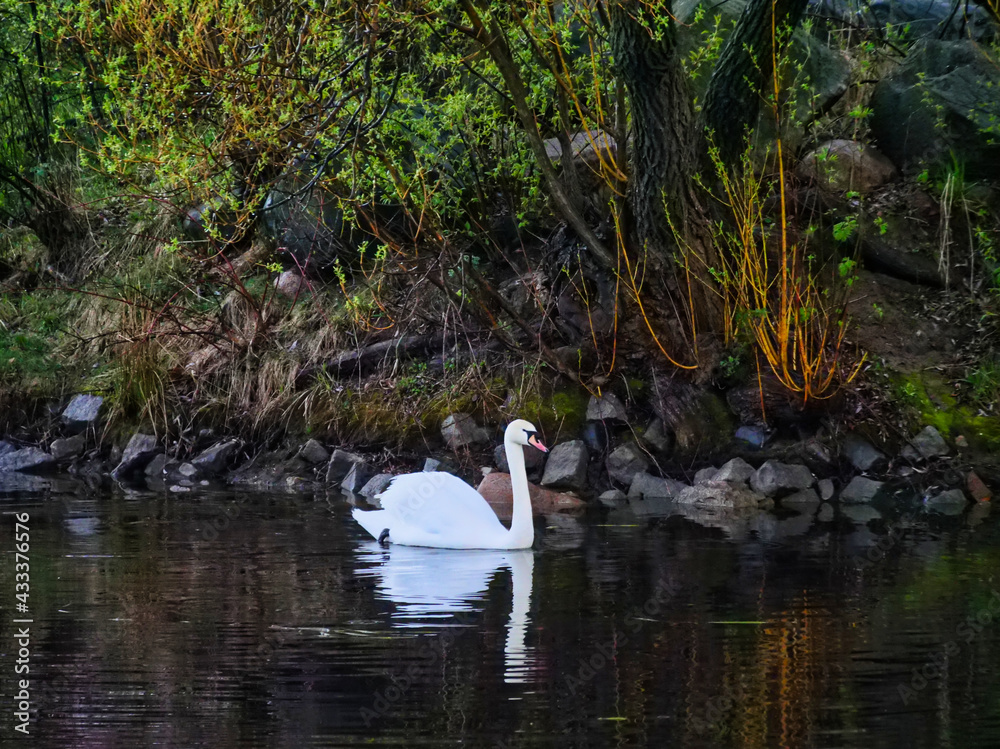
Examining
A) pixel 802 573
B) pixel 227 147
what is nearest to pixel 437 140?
pixel 227 147

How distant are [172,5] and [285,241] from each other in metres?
4.78

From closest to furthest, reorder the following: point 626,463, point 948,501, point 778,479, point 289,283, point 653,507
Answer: point 948,501, point 653,507, point 778,479, point 626,463, point 289,283

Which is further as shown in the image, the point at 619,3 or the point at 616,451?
the point at 616,451

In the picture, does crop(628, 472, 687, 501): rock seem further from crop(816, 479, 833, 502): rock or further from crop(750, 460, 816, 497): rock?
crop(816, 479, 833, 502): rock

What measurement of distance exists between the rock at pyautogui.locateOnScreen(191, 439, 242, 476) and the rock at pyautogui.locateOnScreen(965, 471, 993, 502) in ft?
23.8

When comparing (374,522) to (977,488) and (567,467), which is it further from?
(977,488)

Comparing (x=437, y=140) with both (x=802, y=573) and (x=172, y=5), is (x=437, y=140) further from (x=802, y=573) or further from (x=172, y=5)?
(x=802, y=573)

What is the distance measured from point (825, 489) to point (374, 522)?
4335 millimetres

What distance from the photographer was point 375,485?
12.8 m

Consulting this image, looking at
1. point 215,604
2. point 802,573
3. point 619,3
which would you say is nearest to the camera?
point 215,604

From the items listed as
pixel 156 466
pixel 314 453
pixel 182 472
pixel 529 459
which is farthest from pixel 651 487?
pixel 156 466

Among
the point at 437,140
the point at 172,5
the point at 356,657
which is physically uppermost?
the point at 172,5

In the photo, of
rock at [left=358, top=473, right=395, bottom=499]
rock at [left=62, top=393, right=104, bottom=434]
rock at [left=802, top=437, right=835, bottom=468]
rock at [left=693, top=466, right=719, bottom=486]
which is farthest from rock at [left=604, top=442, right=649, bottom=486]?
rock at [left=62, top=393, right=104, bottom=434]

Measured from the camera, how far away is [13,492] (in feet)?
41.8
